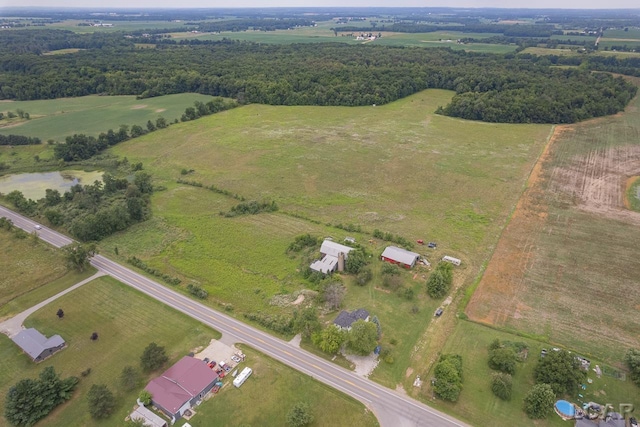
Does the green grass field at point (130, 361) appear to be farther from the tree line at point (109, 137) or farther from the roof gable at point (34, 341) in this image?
the tree line at point (109, 137)

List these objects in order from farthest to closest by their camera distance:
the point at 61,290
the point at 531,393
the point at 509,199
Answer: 1. the point at 509,199
2. the point at 61,290
3. the point at 531,393

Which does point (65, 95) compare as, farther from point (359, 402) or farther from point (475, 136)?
point (359, 402)

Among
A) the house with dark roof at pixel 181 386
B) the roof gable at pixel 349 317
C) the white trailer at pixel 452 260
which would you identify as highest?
the roof gable at pixel 349 317

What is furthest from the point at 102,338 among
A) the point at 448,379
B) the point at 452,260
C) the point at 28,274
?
the point at 452,260

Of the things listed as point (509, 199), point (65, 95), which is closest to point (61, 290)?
point (509, 199)

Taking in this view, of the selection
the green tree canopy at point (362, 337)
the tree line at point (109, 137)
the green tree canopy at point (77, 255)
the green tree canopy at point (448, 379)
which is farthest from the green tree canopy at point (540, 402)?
the tree line at point (109, 137)

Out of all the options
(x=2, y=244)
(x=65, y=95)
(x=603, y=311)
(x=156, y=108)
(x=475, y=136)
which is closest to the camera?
(x=603, y=311)
